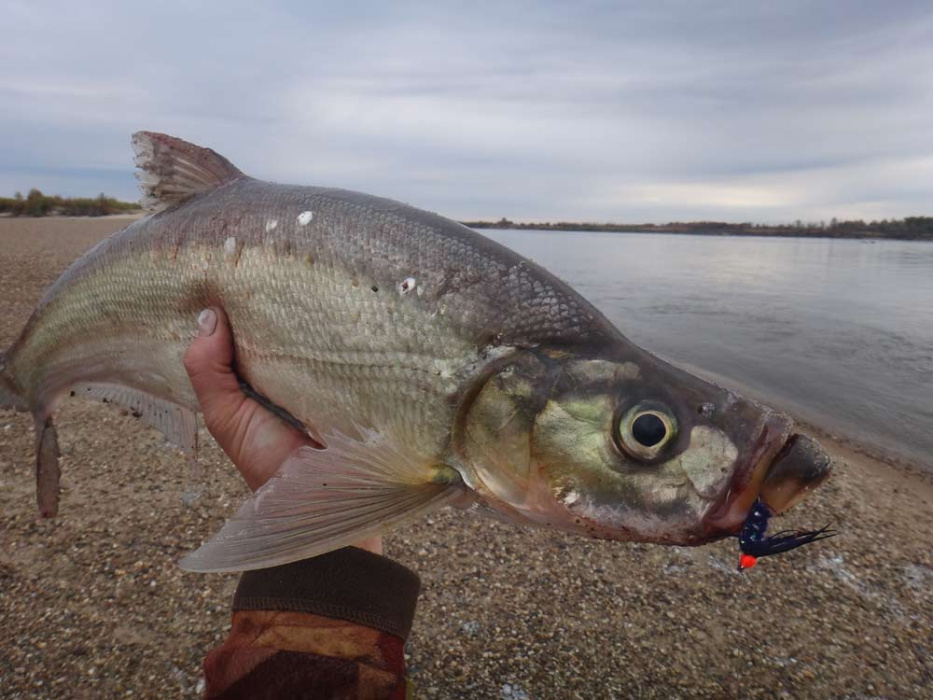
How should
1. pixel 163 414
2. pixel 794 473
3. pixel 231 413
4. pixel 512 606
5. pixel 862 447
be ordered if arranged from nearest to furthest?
pixel 794 473 → pixel 231 413 → pixel 163 414 → pixel 512 606 → pixel 862 447

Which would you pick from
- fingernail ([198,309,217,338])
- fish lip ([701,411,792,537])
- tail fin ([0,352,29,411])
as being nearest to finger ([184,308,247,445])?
fingernail ([198,309,217,338])

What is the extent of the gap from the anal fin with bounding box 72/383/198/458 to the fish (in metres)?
0.28

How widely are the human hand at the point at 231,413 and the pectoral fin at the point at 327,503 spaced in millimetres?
762

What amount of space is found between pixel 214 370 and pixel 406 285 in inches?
44.0

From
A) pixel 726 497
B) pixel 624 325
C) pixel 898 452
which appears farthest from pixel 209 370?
pixel 624 325

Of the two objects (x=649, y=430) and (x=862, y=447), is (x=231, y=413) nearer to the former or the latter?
(x=649, y=430)

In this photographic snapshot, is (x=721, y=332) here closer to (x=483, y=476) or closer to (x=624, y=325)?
(x=624, y=325)

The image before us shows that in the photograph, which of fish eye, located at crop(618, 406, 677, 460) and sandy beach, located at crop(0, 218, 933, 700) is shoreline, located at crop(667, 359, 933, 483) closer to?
sandy beach, located at crop(0, 218, 933, 700)

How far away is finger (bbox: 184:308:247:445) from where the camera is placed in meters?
2.77

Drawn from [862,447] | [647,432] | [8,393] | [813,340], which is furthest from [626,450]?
[813,340]

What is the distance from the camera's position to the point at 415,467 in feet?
7.26

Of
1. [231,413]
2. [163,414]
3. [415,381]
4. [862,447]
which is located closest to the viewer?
[415,381]

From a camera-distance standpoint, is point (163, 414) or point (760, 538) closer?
point (760, 538)

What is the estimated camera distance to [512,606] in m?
4.05
